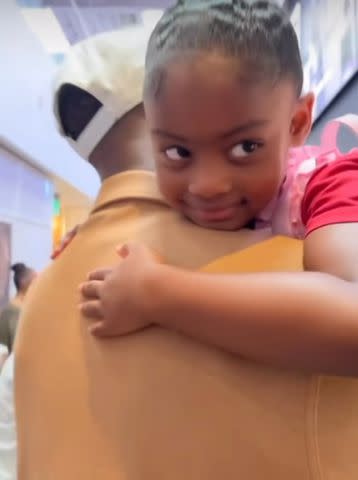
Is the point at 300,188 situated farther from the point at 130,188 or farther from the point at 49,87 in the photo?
the point at 49,87

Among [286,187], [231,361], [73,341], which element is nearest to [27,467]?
[73,341]

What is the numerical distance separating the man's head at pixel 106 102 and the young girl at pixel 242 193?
12 centimetres

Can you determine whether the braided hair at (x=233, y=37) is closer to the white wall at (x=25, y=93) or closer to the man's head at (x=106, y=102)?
the man's head at (x=106, y=102)

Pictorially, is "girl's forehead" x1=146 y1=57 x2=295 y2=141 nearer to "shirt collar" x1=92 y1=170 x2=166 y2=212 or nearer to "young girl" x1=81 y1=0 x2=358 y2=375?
"young girl" x1=81 y1=0 x2=358 y2=375

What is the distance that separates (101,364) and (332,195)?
0.27 m

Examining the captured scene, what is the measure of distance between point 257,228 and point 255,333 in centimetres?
17

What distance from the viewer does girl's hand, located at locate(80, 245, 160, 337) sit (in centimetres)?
56

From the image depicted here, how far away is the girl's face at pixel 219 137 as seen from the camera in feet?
1.82

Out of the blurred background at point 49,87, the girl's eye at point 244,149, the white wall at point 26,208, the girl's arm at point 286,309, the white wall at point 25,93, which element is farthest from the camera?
the white wall at point 26,208

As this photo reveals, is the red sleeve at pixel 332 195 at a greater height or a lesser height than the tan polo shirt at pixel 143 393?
greater

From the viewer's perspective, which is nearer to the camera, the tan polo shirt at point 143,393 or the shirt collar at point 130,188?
the tan polo shirt at point 143,393

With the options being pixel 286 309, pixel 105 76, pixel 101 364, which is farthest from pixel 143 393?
pixel 105 76

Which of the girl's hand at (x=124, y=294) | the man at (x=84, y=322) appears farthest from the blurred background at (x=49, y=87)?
the girl's hand at (x=124, y=294)

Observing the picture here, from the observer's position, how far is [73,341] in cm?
64
